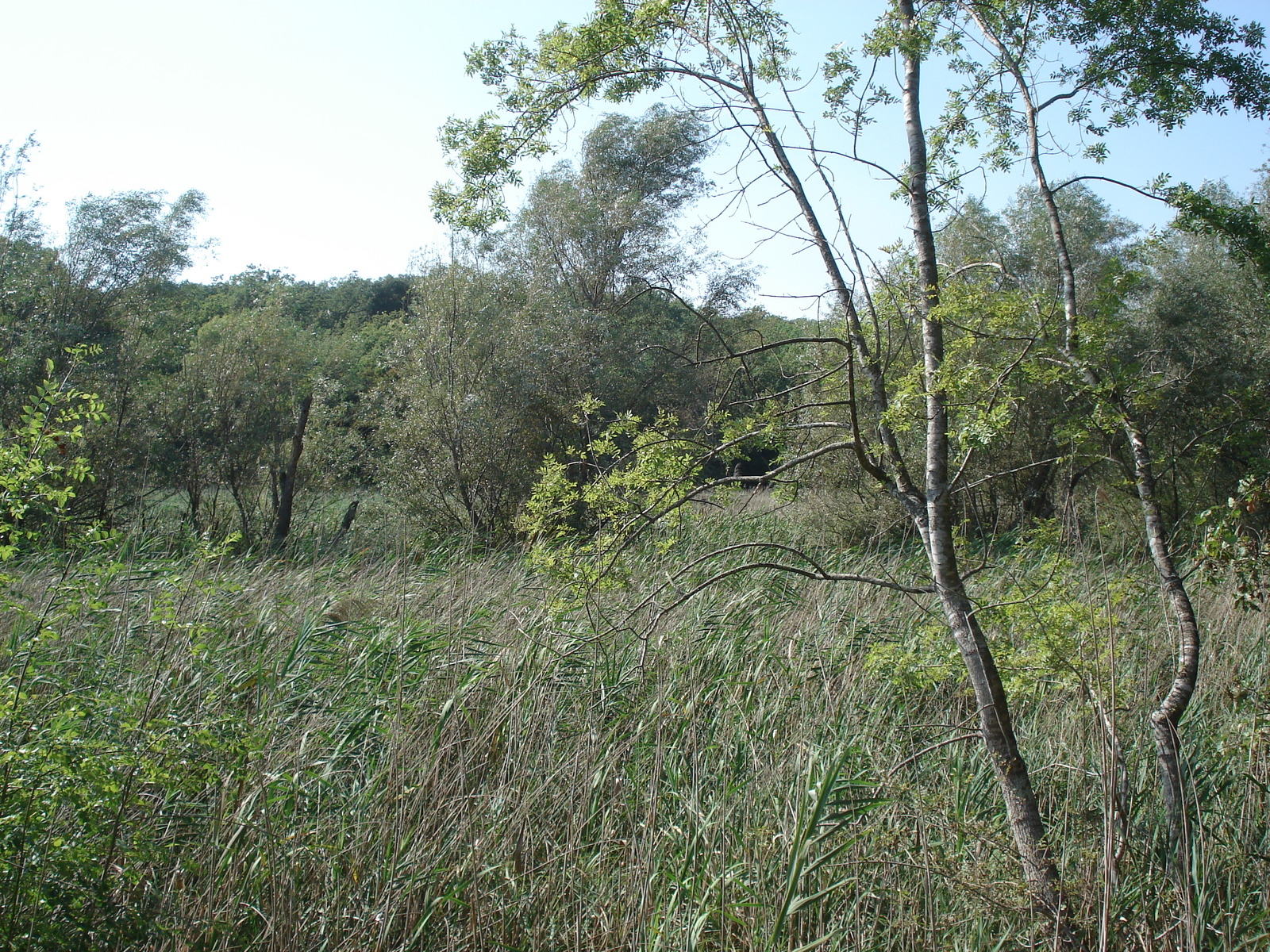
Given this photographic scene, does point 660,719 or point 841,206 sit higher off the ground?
point 841,206

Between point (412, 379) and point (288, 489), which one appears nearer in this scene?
point (288, 489)

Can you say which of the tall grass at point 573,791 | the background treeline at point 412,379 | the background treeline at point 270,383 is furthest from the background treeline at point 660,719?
the background treeline at point 270,383

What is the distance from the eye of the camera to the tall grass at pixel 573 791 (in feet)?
7.23

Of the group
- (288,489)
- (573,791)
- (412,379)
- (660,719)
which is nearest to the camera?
(573,791)

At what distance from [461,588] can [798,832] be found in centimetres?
296

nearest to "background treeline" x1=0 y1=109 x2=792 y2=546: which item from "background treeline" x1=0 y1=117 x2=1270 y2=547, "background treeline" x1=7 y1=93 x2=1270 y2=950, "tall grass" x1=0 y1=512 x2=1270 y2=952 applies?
"background treeline" x1=0 y1=117 x2=1270 y2=547

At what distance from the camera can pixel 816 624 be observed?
4.55m

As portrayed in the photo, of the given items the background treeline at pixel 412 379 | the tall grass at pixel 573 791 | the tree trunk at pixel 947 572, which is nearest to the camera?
the tall grass at pixel 573 791

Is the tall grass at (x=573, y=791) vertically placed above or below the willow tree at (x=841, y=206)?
below

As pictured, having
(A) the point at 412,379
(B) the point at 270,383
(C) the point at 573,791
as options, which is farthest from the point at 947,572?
(B) the point at 270,383

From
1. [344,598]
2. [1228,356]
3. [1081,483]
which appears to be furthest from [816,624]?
[1228,356]

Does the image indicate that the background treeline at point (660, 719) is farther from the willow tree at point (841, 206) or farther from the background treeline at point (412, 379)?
the background treeline at point (412, 379)

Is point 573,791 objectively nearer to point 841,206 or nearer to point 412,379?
point 841,206

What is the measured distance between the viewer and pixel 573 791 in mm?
2744
